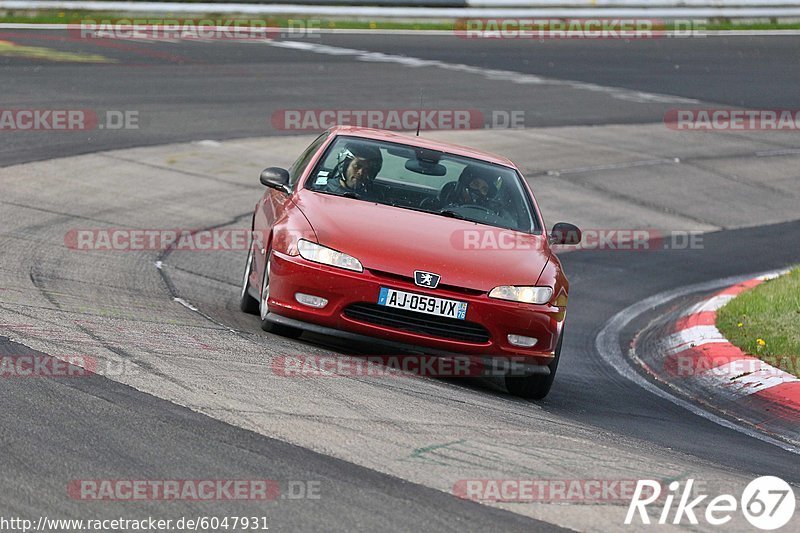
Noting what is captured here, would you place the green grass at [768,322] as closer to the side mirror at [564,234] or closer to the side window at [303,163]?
the side mirror at [564,234]

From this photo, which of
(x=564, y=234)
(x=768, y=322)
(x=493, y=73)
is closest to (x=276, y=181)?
(x=564, y=234)

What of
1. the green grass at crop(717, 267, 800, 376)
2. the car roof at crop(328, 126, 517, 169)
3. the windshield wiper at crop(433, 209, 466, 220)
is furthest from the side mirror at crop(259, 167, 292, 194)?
the green grass at crop(717, 267, 800, 376)

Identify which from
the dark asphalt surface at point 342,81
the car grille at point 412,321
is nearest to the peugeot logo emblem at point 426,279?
the car grille at point 412,321

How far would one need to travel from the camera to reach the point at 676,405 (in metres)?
8.91

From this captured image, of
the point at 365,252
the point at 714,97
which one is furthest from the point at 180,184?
the point at 714,97

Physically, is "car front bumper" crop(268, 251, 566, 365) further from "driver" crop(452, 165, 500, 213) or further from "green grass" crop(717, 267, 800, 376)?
"green grass" crop(717, 267, 800, 376)

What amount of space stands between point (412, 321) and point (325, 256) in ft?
2.25

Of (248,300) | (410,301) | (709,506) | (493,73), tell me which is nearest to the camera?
(709,506)

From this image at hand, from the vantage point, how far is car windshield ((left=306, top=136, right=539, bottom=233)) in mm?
9102

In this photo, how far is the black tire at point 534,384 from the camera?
27.3ft

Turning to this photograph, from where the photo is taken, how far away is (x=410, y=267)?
26.0 ft

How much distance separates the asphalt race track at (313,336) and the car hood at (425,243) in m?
0.19

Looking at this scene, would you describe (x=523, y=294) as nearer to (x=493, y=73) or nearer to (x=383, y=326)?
(x=383, y=326)

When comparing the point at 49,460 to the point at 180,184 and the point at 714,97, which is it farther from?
the point at 714,97
